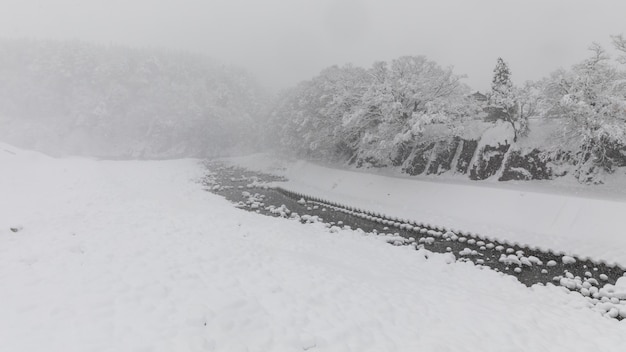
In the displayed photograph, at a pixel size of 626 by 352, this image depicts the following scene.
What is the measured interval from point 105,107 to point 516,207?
9474cm

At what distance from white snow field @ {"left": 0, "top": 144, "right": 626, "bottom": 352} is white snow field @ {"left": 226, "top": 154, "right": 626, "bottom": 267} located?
5.78 meters

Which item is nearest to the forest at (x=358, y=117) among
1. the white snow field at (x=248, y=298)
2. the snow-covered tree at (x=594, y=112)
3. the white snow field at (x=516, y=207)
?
the snow-covered tree at (x=594, y=112)

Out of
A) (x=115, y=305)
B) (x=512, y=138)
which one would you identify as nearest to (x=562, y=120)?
(x=512, y=138)

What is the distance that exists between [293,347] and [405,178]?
24019mm

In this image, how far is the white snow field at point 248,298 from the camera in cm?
621

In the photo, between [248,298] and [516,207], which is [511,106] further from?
[248,298]

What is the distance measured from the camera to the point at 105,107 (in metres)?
83.1

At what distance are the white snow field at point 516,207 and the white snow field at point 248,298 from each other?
19.0 ft

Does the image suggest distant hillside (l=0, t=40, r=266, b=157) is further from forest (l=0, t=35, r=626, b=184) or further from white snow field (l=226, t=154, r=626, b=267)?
white snow field (l=226, t=154, r=626, b=267)

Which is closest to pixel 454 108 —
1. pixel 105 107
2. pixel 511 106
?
pixel 511 106

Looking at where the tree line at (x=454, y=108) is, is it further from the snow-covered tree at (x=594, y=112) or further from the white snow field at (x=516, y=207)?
the white snow field at (x=516, y=207)

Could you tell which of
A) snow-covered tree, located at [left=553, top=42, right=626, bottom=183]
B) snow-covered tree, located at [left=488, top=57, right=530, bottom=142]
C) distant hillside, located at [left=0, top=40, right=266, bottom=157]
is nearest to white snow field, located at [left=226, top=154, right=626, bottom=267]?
snow-covered tree, located at [left=553, top=42, right=626, bottom=183]

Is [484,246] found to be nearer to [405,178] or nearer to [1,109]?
[405,178]

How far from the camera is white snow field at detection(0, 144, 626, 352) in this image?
20.4ft
